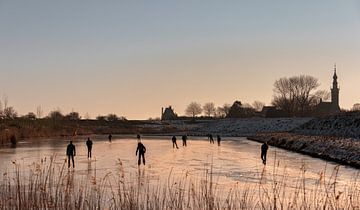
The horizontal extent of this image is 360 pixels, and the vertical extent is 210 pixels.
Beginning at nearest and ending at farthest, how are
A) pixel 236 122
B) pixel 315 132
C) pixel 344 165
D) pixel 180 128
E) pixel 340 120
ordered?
pixel 344 165 < pixel 340 120 < pixel 315 132 < pixel 236 122 < pixel 180 128

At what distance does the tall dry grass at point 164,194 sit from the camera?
32.6ft

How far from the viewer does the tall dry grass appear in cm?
995

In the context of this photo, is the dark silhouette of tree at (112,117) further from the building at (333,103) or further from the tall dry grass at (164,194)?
the tall dry grass at (164,194)

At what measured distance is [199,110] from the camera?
605 feet

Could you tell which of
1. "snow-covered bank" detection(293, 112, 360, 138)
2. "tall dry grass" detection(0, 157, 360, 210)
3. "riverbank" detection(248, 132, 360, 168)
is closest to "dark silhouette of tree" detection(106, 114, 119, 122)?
"snow-covered bank" detection(293, 112, 360, 138)

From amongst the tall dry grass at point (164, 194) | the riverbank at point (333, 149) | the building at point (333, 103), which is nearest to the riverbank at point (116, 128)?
the building at point (333, 103)

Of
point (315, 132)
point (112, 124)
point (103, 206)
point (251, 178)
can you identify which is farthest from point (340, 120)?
point (112, 124)

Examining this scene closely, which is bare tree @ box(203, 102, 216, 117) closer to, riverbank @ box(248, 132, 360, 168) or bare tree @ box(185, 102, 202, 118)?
bare tree @ box(185, 102, 202, 118)

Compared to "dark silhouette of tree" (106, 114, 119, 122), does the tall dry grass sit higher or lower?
lower

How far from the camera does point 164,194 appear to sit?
1127cm

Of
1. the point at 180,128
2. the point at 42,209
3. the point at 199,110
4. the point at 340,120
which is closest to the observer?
the point at 42,209

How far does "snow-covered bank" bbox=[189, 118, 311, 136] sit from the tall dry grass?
72049 mm

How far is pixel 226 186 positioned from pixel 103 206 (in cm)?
615

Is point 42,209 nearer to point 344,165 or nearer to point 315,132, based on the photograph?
point 344,165
